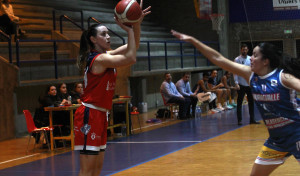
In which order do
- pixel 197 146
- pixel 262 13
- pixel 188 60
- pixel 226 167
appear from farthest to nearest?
pixel 262 13, pixel 188 60, pixel 197 146, pixel 226 167

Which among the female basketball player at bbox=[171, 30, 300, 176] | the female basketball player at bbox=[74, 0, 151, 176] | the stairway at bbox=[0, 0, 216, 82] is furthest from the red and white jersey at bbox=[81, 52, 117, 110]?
the stairway at bbox=[0, 0, 216, 82]

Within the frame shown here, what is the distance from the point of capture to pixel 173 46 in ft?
71.1

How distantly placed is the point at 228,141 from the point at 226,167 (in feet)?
8.64

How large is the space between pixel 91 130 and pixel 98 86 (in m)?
0.41

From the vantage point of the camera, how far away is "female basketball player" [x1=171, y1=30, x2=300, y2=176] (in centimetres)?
423

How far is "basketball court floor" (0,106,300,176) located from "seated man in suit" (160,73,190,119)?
6.67 ft

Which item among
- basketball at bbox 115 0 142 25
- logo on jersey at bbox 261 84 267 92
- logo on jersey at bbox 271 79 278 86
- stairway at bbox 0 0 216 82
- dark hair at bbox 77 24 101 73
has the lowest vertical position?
logo on jersey at bbox 261 84 267 92

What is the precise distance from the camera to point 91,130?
4680 millimetres

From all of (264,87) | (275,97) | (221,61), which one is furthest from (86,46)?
(275,97)

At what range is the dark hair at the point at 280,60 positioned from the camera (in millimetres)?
4227

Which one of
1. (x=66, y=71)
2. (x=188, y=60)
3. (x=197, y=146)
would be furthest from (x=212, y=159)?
(x=188, y=60)

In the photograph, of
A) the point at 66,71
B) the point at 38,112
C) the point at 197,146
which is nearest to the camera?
the point at 197,146

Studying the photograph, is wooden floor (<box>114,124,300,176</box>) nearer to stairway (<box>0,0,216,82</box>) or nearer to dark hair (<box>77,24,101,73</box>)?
dark hair (<box>77,24,101,73</box>)

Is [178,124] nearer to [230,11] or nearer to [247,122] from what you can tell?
[247,122]
